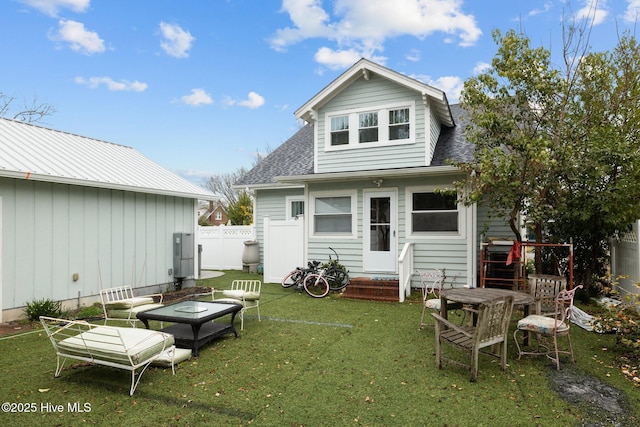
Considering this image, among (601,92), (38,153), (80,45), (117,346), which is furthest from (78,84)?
(601,92)

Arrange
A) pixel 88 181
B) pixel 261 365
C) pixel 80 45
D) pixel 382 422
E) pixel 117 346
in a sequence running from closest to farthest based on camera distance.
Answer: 1. pixel 382 422
2. pixel 117 346
3. pixel 261 365
4. pixel 88 181
5. pixel 80 45

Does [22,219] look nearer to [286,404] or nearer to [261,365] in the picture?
[261,365]

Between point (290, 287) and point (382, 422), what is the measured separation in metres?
7.29

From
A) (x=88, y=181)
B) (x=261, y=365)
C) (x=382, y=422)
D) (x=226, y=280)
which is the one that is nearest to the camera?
(x=382, y=422)

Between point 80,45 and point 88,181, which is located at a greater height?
point 80,45

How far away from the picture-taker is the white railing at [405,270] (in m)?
8.70

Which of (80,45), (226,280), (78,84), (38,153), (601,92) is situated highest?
(80,45)

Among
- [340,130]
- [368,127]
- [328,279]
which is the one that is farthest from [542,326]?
[340,130]

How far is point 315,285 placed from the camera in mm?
9789

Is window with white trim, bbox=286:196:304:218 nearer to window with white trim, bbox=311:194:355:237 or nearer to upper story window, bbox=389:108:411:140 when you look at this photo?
window with white trim, bbox=311:194:355:237

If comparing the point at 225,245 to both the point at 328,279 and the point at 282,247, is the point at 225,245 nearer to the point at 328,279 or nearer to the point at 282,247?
the point at 282,247

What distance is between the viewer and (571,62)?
27.6 feet

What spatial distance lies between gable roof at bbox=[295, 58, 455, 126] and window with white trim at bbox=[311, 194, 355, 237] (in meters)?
2.54

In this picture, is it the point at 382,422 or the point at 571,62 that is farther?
the point at 571,62
